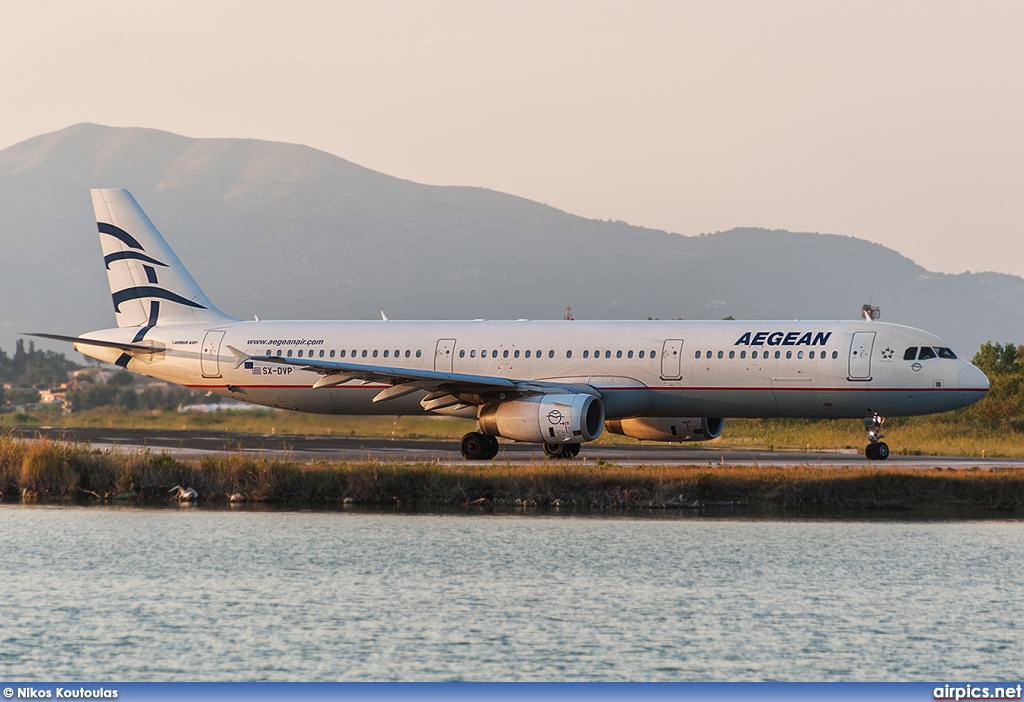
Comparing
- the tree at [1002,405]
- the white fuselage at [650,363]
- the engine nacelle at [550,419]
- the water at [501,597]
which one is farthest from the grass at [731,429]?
the water at [501,597]

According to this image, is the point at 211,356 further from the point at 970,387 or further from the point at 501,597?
the point at 501,597

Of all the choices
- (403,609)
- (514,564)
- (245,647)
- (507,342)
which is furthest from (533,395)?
(245,647)

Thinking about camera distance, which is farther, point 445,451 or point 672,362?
point 445,451

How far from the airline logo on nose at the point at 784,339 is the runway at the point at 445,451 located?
10.3 ft

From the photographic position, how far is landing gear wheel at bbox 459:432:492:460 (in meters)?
39.2

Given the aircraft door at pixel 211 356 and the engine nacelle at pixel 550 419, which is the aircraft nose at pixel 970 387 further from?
the aircraft door at pixel 211 356

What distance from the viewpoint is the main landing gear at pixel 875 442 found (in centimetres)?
3856

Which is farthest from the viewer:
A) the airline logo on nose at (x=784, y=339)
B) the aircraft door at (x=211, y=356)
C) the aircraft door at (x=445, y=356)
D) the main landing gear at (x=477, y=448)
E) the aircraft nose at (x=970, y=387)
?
the aircraft door at (x=211, y=356)

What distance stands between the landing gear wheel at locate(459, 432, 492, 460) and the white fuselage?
6.10 feet

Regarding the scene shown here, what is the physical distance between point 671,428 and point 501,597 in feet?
67.5

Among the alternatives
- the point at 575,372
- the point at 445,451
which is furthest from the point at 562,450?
the point at 445,451

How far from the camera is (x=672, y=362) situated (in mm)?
38844

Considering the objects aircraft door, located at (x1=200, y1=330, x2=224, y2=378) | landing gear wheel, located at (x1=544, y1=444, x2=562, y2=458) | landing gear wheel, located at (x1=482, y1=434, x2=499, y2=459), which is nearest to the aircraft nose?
landing gear wheel, located at (x1=544, y1=444, x2=562, y2=458)

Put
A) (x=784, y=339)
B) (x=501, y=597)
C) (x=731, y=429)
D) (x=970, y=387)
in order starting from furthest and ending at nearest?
Result: (x=731, y=429) → (x=784, y=339) → (x=970, y=387) → (x=501, y=597)
